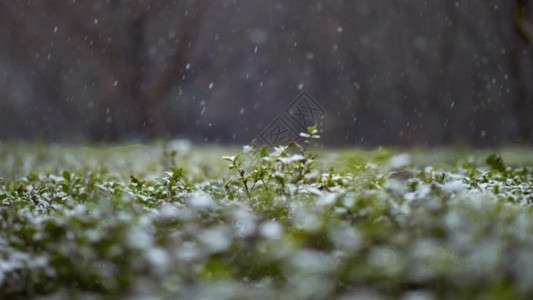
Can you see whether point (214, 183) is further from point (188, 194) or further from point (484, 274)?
point (484, 274)

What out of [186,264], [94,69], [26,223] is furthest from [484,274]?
[94,69]

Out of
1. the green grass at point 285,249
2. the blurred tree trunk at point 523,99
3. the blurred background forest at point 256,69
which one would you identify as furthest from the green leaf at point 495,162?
the blurred background forest at point 256,69

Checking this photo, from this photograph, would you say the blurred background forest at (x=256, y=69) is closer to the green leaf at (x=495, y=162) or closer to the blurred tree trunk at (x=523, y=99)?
the blurred tree trunk at (x=523, y=99)

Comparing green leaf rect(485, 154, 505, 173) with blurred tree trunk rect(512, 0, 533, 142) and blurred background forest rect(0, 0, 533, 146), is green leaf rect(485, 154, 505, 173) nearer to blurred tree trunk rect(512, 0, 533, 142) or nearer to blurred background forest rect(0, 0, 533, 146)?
blurred tree trunk rect(512, 0, 533, 142)

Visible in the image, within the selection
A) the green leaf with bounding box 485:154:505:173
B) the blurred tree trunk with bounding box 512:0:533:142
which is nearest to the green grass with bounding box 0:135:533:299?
the green leaf with bounding box 485:154:505:173

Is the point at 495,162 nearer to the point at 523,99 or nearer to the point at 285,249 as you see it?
the point at 285,249

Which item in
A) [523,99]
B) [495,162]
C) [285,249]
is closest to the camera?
[285,249]

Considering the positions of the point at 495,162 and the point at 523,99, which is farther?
the point at 523,99

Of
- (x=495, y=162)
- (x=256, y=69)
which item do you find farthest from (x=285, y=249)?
(x=256, y=69)
